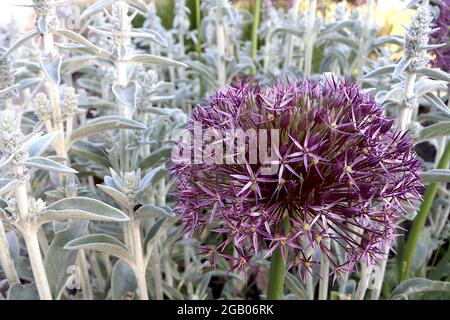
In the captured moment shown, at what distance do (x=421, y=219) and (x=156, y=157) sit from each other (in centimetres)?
69

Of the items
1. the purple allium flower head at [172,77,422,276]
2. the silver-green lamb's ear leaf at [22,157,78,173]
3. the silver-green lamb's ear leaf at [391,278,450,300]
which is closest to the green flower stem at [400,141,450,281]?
the silver-green lamb's ear leaf at [391,278,450,300]

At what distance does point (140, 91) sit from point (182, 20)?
925 mm

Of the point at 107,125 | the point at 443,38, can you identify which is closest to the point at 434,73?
the point at 443,38

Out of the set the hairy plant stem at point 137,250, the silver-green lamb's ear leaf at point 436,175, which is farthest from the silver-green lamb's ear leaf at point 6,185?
the silver-green lamb's ear leaf at point 436,175

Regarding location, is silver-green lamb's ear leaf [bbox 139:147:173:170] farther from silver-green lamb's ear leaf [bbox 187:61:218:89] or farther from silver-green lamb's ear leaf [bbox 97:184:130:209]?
silver-green lamb's ear leaf [bbox 187:61:218:89]

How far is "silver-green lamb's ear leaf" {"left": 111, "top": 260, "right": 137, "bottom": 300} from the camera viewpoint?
117 cm

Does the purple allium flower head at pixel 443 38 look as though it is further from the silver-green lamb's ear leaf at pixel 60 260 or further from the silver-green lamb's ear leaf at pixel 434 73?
the silver-green lamb's ear leaf at pixel 60 260

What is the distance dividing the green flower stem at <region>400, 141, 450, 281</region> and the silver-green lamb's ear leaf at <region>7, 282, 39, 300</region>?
932 mm

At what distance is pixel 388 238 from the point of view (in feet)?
2.71

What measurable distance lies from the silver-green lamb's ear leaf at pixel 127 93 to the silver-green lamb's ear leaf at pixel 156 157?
150 mm

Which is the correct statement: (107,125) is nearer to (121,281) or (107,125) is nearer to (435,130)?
(121,281)

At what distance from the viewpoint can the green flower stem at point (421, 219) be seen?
1.17 meters
